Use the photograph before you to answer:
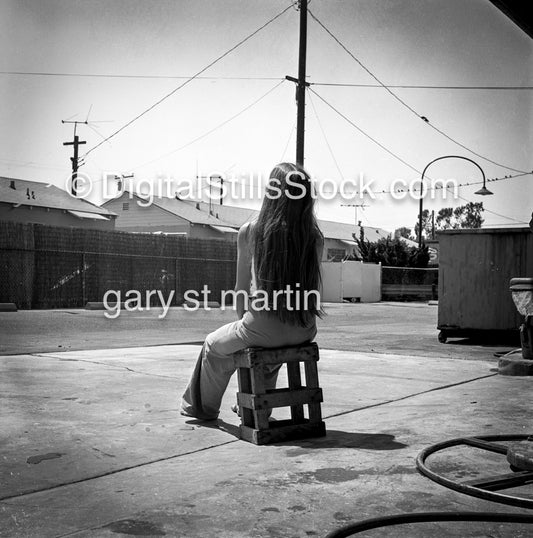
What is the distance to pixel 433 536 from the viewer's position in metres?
2.54

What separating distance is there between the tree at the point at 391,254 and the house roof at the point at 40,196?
15666 millimetres

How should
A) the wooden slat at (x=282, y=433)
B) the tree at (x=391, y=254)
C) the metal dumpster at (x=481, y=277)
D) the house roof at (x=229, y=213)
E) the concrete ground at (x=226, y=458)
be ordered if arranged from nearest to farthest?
the concrete ground at (x=226, y=458) → the wooden slat at (x=282, y=433) → the metal dumpster at (x=481, y=277) → the tree at (x=391, y=254) → the house roof at (x=229, y=213)

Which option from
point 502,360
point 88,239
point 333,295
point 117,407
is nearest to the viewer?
point 117,407

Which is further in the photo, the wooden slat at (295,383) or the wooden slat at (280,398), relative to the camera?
the wooden slat at (295,383)

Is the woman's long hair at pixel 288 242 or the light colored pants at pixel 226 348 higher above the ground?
the woman's long hair at pixel 288 242

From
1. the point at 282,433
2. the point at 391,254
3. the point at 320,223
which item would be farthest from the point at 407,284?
the point at 282,433

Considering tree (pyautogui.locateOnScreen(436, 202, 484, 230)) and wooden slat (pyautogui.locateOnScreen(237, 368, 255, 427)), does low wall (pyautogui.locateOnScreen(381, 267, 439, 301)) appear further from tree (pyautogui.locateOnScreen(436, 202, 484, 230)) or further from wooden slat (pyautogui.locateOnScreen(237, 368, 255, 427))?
tree (pyautogui.locateOnScreen(436, 202, 484, 230))

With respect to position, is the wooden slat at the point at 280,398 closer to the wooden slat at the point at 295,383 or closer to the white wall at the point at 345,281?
the wooden slat at the point at 295,383

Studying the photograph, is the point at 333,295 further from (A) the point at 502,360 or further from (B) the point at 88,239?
(A) the point at 502,360

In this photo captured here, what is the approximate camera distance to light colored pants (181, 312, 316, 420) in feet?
13.7

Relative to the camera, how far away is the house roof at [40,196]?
1481 inches

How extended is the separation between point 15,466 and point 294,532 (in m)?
1.65

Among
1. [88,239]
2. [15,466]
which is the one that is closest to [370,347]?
[15,466]

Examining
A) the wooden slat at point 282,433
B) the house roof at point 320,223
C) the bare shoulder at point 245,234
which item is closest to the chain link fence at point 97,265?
the house roof at point 320,223
